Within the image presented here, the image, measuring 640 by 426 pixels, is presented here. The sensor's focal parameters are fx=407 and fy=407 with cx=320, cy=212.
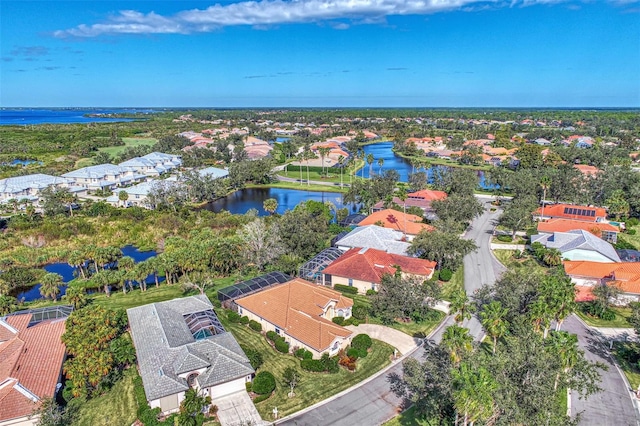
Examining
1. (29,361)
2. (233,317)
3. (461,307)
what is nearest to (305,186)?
(233,317)

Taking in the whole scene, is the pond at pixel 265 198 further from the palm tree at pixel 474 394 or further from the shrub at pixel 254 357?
the palm tree at pixel 474 394

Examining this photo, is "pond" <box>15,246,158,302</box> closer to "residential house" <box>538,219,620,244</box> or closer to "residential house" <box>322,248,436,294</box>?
"residential house" <box>322,248,436,294</box>

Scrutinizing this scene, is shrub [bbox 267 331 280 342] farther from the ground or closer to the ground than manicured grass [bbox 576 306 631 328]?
farther from the ground

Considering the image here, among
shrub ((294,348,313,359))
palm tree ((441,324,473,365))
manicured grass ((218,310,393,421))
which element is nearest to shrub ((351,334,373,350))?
manicured grass ((218,310,393,421))

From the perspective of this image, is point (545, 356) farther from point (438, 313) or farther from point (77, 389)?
point (77, 389)

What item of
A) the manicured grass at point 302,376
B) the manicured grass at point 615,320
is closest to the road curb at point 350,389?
the manicured grass at point 302,376

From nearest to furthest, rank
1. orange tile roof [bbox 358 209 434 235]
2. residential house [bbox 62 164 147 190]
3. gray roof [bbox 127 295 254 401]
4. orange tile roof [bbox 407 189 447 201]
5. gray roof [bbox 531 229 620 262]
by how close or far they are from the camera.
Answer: gray roof [bbox 127 295 254 401]
gray roof [bbox 531 229 620 262]
orange tile roof [bbox 358 209 434 235]
orange tile roof [bbox 407 189 447 201]
residential house [bbox 62 164 147 190]
